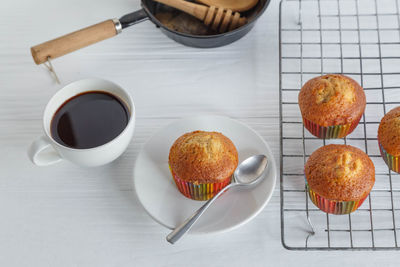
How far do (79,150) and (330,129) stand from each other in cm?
60

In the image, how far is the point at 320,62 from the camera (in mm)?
1354

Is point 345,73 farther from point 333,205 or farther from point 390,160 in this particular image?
point 333,205

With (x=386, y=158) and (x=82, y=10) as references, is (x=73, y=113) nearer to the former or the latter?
(x=82, y=10)

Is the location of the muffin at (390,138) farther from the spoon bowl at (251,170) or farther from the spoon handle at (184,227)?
the spoon handle at (184,227)

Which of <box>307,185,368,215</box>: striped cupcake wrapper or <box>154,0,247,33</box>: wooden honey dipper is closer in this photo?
<box>307,185,368,215</box>: striped cupcake wrapper

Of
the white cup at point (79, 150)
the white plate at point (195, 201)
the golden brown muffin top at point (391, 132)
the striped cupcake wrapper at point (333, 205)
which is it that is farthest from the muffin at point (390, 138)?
the white cup at point (79, 150)

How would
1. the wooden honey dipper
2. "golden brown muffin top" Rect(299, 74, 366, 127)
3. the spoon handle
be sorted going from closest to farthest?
1. the spoon handle
2. "golden brown muffin top" Rect(299, 74, 366, 127)
3. the wooden honey dipper

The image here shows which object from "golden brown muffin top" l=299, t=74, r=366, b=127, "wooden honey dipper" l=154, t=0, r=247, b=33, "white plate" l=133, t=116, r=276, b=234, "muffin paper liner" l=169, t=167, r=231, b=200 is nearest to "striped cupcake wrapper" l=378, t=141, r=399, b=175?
"golden brown muffin top" l=299, t=74, r=366, b=127

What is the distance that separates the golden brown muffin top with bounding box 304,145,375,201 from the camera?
3.48ft

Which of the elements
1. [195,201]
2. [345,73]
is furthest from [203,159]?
[345,73]

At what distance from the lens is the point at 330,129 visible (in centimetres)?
119

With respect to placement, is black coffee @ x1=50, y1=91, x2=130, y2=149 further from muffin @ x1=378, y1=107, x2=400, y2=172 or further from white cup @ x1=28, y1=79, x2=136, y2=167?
muffin @ x1=378, y1=107, x2=400, y2=172

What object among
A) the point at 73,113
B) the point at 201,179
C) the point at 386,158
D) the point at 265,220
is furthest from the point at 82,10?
the point at 386,158

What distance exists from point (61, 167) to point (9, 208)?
158mm
